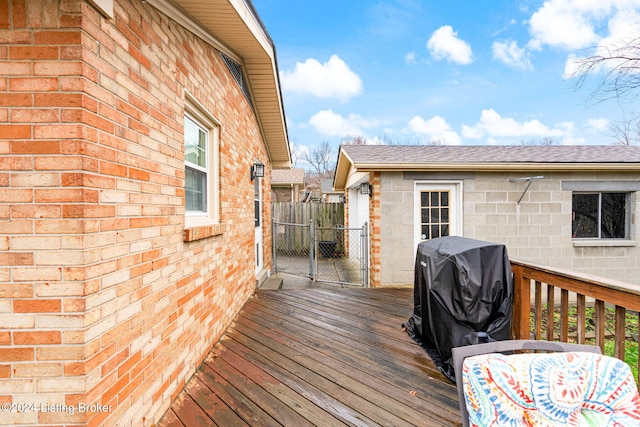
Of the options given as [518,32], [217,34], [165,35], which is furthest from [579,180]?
[518,32]

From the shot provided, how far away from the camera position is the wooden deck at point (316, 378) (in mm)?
2008

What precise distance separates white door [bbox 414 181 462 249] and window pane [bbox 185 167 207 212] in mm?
4055

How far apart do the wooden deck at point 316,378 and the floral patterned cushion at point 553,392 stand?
3.02 feet

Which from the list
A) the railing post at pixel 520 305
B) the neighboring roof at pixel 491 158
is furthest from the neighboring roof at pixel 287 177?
the railing post at pixel 520 305

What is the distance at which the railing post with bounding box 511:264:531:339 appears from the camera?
267cm

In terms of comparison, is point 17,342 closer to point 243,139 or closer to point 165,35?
point 165,35

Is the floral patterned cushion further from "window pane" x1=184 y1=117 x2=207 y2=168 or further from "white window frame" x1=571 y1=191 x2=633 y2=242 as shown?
"white window frame" x1=571 y1=191 x2=633 y2=242

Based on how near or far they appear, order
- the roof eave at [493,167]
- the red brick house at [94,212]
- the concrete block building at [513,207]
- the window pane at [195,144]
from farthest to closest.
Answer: the concrete block building at [513,207]
the roof eave at [493,167]
the window pane at [195,144]
the red brick house at [94,212]

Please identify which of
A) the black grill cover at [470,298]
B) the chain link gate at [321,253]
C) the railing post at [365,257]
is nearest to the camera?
the black grill cover at [470,298]

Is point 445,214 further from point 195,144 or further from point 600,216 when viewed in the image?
point 195,144

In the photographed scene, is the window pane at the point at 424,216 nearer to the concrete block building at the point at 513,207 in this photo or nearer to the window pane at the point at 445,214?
the concrete block building at the point at 513,207

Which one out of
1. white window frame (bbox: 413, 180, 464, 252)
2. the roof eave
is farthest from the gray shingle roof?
white window frame (bbox: 413, 180, 464, 252)

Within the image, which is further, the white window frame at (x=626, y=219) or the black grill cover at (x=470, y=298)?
the white window frame at (x=626, y=219)

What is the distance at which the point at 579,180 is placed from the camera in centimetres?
563
